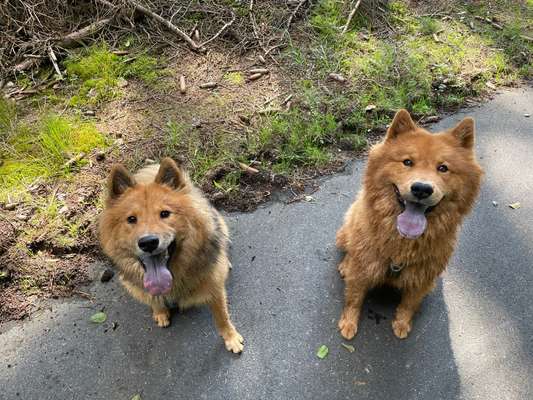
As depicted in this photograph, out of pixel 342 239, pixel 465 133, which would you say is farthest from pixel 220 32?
pixel 465 133

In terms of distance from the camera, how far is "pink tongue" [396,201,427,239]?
7.99 feet

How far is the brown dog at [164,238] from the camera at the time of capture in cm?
234

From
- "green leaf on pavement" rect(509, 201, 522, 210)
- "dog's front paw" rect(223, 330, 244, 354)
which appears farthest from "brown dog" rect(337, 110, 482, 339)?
"green leaf on pavement" rect(509, 201, 522, 210)

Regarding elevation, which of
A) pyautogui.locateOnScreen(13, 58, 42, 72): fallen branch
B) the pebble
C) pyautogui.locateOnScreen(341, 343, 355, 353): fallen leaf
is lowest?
the pebble

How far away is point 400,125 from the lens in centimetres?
261

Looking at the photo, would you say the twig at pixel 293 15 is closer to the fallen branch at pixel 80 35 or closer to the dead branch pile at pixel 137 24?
the dead branch pile at pixel 137 24

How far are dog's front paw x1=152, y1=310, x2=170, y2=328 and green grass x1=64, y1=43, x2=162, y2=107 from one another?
3142 mm

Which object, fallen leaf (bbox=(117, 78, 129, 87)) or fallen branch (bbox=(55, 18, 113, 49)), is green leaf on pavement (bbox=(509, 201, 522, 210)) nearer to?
fallen leaf (bbox=(117, 78, 129, 87))

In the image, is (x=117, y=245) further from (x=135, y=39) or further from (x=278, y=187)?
(x=135, y=39)

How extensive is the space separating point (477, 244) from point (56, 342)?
152 inches

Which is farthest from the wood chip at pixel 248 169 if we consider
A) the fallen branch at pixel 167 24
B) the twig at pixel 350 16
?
the twig at pixel 350 16

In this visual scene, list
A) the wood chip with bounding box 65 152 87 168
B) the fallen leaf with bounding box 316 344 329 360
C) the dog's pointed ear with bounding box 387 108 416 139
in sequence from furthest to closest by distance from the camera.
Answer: the wood chip with bounding box 65 152 87 168
the fallen leaf with bounding box 316 344 329 360
the dog's pointed ear with bounding box 387 108 416 139

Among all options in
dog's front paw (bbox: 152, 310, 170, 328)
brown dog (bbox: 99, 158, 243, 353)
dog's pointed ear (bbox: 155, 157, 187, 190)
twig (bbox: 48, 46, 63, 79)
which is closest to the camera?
brown dog (bbox: 99, 158, 243, 353)

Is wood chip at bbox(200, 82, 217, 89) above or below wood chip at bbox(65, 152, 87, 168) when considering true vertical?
above
